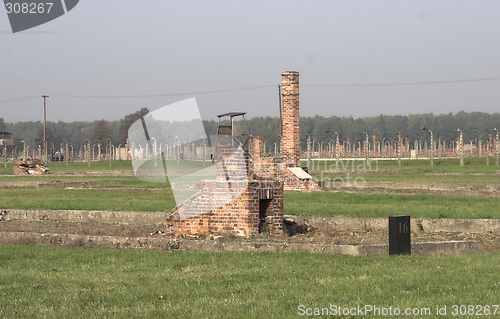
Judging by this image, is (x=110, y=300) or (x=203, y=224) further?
(x=203, y=224)

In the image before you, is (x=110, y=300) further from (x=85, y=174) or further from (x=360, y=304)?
(x=85, y=174)

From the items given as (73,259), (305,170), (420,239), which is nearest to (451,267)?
(420,239)

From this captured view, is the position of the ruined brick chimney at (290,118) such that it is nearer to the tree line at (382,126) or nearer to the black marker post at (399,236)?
the black marker post at (399,236)

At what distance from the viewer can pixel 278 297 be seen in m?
8.59

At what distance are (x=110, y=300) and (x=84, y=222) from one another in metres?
11.1

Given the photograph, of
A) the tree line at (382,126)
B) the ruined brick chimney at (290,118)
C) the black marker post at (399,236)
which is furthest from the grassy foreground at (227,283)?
the tree line at (382,126)

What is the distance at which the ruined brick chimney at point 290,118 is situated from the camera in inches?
1187

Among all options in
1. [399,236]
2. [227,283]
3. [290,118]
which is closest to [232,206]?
[399,236]

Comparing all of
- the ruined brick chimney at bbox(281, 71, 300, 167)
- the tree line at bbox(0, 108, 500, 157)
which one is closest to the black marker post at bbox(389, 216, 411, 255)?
the ruined brick chimney at bbox(281, 71, 300, 167)

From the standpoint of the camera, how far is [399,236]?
1209 centimetres

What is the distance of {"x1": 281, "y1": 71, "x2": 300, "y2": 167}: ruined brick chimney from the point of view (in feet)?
98.9

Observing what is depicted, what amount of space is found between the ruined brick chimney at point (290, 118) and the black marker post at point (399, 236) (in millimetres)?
17942

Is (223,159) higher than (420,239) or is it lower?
higher

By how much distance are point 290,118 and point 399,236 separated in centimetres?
1842
